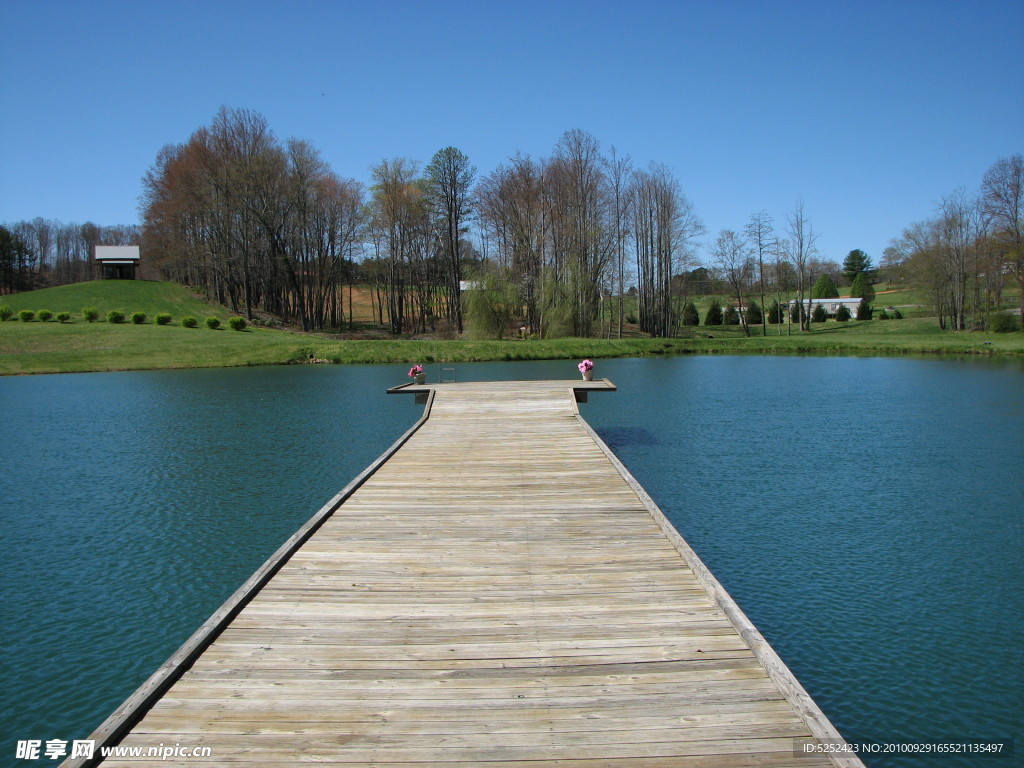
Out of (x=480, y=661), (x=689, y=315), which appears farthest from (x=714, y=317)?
(x=480, y=661)

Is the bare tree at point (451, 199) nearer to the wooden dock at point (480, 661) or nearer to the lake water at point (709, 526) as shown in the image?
the lake water at point (709, 526)

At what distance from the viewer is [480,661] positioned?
4176mm

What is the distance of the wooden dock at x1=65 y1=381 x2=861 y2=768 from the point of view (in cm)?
336

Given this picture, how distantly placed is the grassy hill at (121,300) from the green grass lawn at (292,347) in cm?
163

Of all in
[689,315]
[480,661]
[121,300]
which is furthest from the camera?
[689,315]

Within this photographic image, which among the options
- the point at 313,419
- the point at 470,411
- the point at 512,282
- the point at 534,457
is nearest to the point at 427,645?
the point at 534,457

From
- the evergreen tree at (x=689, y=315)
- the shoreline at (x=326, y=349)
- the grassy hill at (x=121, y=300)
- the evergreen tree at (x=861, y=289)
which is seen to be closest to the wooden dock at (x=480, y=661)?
the shoreline at (x=326, y=349)

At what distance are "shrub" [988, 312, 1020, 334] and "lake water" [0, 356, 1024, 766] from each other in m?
30.2

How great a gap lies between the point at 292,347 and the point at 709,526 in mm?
34717

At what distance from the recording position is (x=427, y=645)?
14.3 feet

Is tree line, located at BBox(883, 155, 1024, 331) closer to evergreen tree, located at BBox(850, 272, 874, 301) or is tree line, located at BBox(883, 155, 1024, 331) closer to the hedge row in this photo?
evergreen tree, located at BBox(850, 272, 874, 301)

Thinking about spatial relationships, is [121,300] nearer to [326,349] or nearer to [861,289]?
[326,349]

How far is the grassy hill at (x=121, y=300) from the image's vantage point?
169ft

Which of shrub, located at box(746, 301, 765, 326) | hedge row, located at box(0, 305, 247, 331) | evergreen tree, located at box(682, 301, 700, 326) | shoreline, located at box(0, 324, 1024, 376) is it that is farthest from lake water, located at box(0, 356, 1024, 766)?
evergreen tree, located at box(682, 301, 700, 326)
